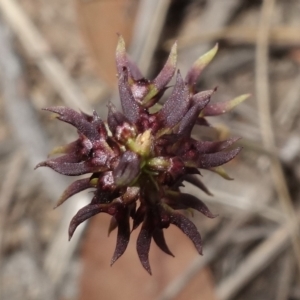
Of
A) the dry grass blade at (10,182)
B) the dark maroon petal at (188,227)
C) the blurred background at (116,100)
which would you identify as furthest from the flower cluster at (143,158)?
the dry grass blade at (10,182)

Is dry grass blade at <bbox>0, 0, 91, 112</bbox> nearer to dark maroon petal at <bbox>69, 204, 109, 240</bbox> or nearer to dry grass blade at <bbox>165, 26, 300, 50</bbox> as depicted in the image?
dry grass blade at <bbox>165, 26, 300, 50</bbox>

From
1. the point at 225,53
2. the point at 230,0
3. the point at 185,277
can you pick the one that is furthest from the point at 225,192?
the point at 230,0

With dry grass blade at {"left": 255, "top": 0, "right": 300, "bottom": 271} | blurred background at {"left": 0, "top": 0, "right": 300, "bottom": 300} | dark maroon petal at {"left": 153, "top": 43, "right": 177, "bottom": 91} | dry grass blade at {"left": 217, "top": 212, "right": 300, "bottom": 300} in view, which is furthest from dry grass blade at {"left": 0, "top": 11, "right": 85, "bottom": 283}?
dark maroon petal at {"left": 153, "top": 43, "right": 177, "bottom": 91}

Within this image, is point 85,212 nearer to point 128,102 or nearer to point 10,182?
point 128,102

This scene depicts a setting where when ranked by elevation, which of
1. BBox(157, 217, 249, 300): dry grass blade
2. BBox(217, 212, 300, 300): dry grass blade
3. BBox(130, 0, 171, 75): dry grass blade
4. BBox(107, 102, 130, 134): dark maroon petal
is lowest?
BBox(217, 212, 300, 300): dry grass blade

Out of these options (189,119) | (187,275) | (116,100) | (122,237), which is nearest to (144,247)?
(122,237)

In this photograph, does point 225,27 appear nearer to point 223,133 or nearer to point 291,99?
point 291,99
